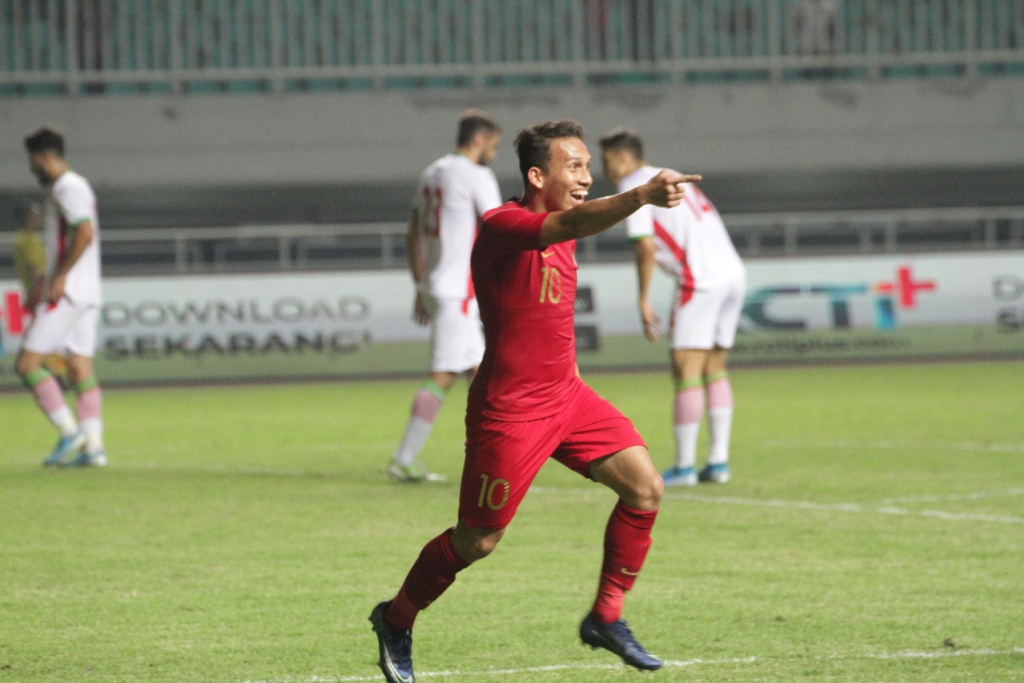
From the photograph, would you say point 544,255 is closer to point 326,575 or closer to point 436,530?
point 326,575

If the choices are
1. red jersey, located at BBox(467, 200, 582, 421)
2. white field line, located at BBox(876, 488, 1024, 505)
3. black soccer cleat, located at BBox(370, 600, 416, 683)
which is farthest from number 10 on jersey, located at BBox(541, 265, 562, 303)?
white field line, located at BBox(876, 488, 1024, 505)

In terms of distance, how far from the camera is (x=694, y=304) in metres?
8.59

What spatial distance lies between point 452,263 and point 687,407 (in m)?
1.64

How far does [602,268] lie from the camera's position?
17734 mm

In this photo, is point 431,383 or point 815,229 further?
point 815,229

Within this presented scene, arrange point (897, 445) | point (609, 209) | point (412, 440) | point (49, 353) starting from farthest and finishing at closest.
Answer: point (897, 445) → point (49, 353) → point (412, 440) → point (609, 209)

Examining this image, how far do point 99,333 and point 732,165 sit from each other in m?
12.0

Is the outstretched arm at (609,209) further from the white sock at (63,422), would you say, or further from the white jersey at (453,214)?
the white sock at (63,422)

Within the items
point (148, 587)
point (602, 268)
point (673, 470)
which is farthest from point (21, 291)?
point (148, 587)

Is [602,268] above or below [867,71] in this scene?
below

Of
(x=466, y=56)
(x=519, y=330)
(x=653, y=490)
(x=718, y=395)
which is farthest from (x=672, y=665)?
(x=466, y=56)

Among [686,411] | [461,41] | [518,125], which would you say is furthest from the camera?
Result: [461,41]

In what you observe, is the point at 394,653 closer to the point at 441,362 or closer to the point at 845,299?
the point at 441,362

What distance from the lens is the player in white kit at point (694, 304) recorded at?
8492 mm
